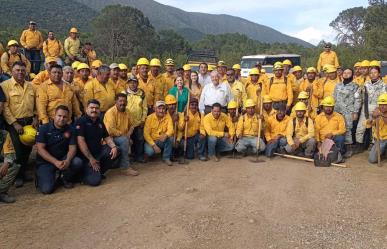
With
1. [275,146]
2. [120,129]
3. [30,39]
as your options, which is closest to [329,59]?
[275,146]

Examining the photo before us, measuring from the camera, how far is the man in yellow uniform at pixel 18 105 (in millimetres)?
6273

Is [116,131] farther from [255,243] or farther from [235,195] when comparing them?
[255,243]

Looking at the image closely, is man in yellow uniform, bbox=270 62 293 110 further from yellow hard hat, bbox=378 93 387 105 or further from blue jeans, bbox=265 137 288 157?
yellow hard hat, bbox=378 93 387 105

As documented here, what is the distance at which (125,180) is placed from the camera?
684 centimetres

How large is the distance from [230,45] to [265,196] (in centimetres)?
5516

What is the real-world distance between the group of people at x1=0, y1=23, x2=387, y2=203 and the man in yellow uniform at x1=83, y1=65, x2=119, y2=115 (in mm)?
20

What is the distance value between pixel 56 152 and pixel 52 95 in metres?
1.06

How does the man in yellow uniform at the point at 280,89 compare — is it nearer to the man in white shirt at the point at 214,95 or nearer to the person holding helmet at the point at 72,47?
the man in white shirt at the point at 214,95

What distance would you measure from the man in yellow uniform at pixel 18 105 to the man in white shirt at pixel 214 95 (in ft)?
12.8

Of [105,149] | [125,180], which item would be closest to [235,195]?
[125,180]

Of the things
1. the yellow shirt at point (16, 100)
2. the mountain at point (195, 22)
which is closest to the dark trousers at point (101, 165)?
the yellow shirt at point (16, 100)

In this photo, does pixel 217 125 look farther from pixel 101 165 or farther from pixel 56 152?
pixel 56 152

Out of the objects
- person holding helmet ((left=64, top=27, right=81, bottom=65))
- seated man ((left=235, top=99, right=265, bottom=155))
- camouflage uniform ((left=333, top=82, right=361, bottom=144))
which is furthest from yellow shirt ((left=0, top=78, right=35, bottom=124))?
camouflage uniform ((left=333, top=82, right=361, bottom=144))

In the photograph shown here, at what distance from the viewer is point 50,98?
6.65 meters
